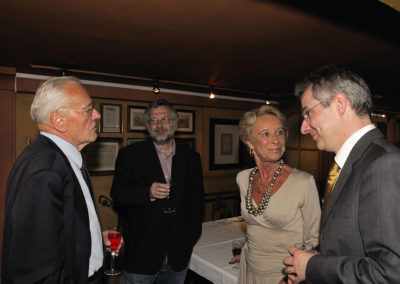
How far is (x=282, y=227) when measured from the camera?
179 centimetres

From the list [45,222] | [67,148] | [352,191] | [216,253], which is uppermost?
[67,148]

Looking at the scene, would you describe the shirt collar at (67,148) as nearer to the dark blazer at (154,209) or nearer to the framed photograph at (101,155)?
the dark blazer at (154,209)

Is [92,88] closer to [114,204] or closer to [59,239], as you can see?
[114,204]

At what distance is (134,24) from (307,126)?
1.65 metres

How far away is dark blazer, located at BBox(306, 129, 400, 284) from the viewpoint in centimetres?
88

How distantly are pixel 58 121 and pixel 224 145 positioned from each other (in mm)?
4763

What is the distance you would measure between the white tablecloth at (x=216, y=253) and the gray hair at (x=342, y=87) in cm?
129

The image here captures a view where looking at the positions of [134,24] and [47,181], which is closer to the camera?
[47,181]

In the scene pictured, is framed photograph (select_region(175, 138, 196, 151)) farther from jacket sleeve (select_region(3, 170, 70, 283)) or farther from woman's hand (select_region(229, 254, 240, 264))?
jacket sleeve (select_region(3, 170, 70, 283))

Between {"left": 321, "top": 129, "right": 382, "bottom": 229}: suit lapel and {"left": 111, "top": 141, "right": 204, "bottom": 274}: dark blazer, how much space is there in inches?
54.7

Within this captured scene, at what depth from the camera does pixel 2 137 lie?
3.98m

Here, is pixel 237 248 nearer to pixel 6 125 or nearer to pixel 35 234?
pixel 35 234

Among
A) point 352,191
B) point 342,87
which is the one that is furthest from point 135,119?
point 352,191

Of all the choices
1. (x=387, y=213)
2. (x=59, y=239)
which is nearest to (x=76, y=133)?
(x=59, y=239)
